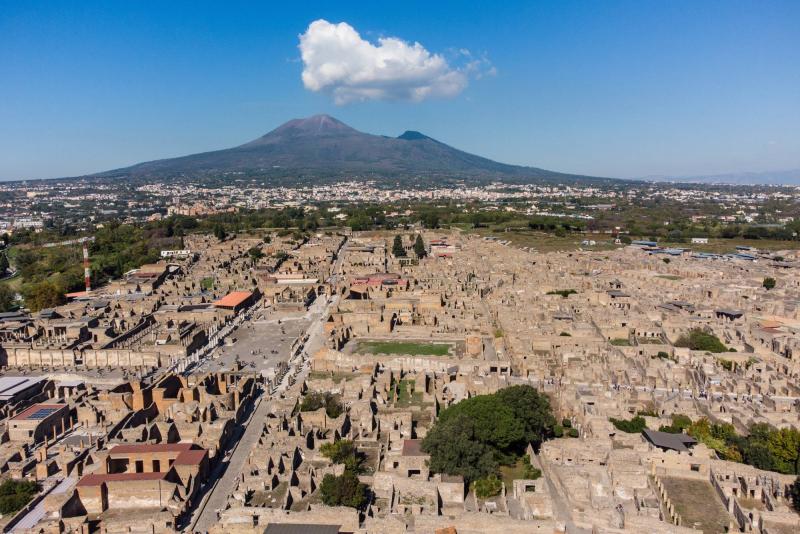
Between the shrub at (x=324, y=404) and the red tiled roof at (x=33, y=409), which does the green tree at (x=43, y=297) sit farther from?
the shrub at (x=324, y=404)

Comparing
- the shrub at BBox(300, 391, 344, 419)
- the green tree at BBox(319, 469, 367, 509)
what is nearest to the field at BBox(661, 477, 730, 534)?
the green tree at BBox(319, 469, 367, 509)

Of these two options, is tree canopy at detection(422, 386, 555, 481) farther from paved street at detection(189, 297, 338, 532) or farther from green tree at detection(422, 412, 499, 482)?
paved street at detection(189, 297, 338, 532)

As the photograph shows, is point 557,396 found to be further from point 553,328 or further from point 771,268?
point 771,268

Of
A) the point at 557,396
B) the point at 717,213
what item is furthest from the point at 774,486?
the point at 717,213

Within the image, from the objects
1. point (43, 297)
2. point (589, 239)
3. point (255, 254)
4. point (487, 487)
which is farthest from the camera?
point (589, 239)

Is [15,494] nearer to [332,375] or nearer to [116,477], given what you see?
[116,477]

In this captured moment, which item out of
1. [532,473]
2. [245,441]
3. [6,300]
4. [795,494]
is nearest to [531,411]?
[532,473]
